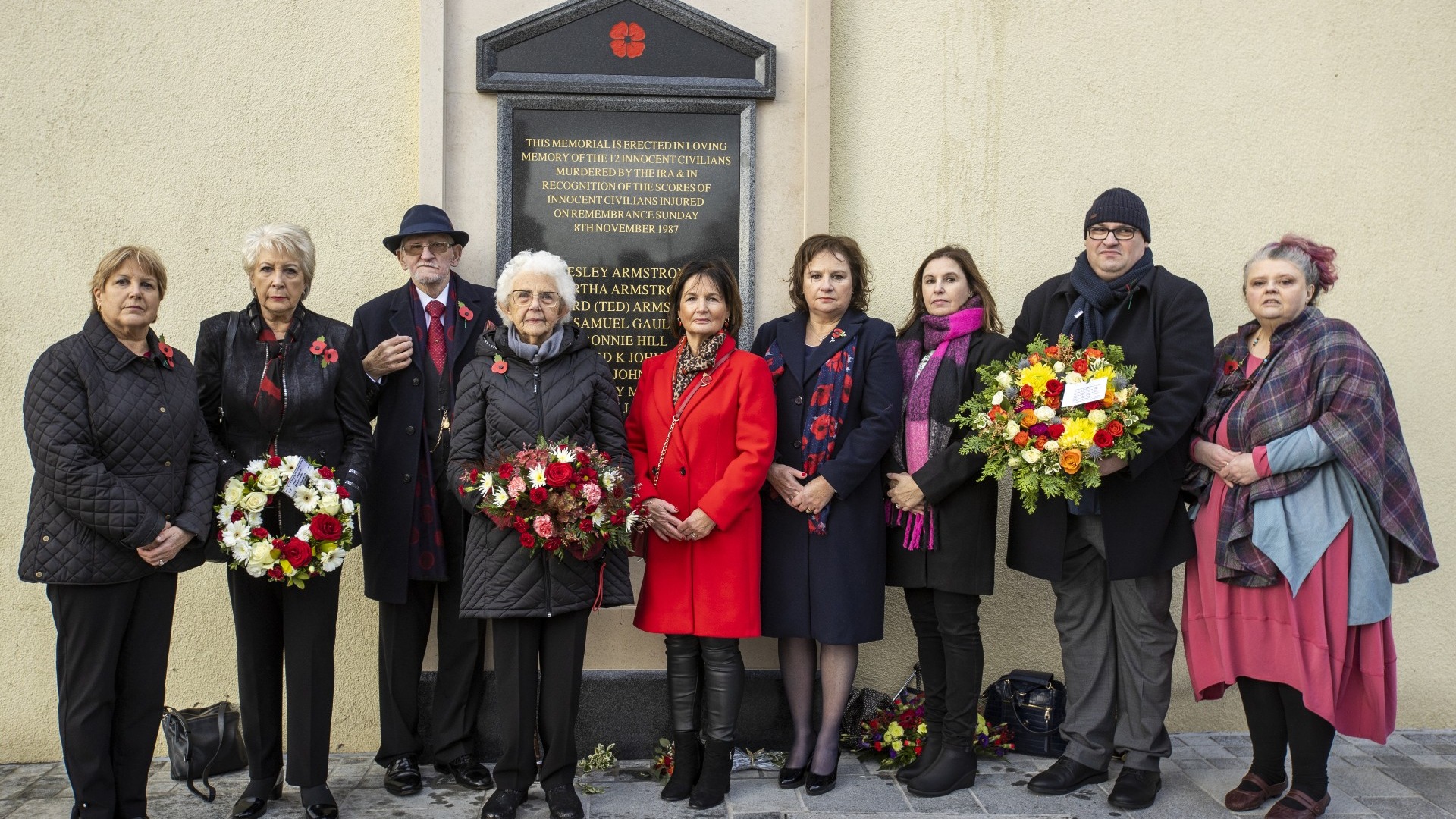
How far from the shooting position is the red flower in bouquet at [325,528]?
11.7 ft

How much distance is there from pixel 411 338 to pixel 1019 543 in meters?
2.61

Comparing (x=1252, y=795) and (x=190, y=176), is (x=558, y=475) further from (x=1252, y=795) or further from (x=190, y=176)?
(x=1252, y=795)

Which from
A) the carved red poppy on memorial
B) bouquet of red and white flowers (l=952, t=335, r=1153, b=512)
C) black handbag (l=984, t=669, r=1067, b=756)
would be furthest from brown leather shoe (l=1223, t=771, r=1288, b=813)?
the carved red poppy on memorial

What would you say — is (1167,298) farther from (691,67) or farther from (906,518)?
(691,67)

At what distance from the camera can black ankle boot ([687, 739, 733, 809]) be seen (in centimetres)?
392

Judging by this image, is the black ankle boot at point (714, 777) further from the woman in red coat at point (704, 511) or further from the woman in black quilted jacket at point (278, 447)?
the woman in black quilted jacket at point (278, 447)

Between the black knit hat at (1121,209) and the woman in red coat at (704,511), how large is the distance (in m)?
1.43

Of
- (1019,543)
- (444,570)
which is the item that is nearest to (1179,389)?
(1019,543)

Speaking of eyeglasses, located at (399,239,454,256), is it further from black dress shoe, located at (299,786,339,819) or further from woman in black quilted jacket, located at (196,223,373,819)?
black dress shoe, located at (299,786,339,819)

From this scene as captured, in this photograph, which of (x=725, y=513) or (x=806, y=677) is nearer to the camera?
(x=725, y=513)

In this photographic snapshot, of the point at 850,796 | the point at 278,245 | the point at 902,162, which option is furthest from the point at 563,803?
the point at 902,162

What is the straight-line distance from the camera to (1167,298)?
394cm

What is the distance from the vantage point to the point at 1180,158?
5.03 meters

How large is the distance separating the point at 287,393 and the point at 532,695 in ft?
4.60
